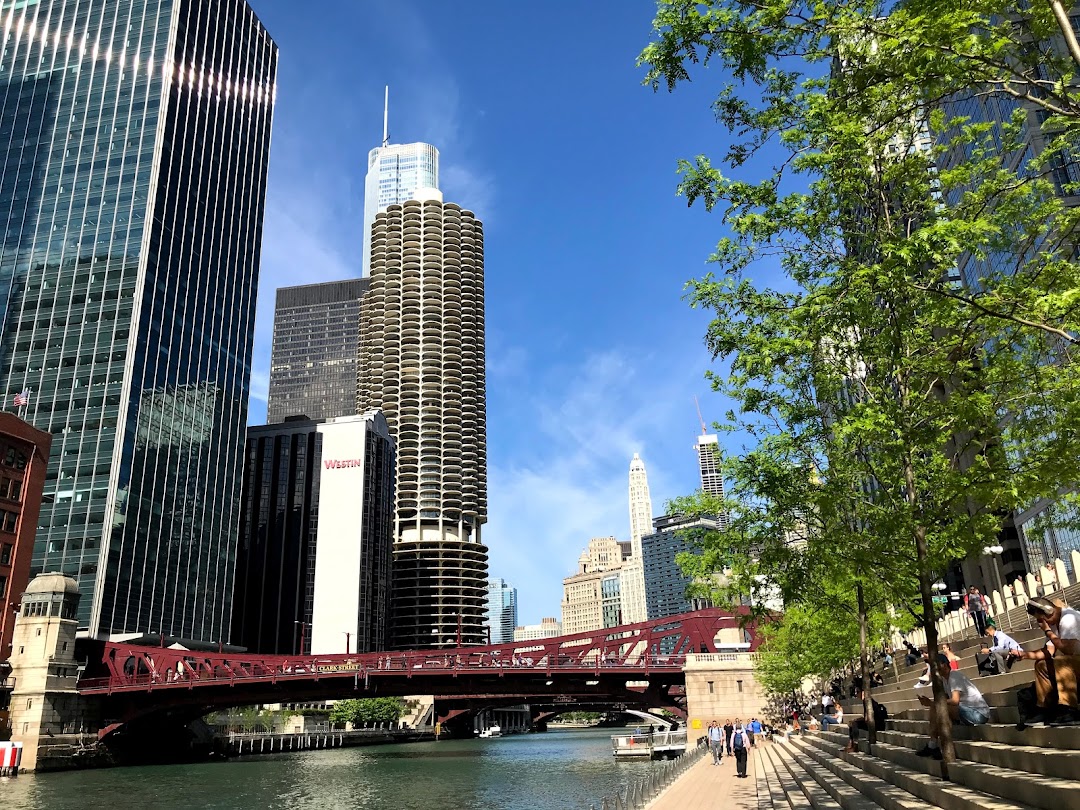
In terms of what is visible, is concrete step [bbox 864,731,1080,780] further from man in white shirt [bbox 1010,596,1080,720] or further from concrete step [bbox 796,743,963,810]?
concrete step [bbox 796,743,963,810]

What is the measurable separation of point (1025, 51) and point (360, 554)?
16698 cm

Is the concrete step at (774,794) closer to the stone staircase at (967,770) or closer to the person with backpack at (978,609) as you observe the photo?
the stone staircase at (967,770)

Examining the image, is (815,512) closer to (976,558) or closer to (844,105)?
(976,558)

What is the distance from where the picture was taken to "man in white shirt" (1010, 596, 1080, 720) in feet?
34.4

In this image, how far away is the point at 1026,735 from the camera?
1141 cm

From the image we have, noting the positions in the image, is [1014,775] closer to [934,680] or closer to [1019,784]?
[1019,784]

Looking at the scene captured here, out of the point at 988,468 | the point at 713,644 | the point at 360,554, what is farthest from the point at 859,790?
the point at 360,554

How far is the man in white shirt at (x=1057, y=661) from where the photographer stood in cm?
1049

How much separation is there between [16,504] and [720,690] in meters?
73.2

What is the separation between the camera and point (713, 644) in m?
90.9

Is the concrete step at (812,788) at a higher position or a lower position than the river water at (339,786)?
higher

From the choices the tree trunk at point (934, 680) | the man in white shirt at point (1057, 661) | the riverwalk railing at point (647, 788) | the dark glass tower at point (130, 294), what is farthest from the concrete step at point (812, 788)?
the dark glass tower at point (130, 294)

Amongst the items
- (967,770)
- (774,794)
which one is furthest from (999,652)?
(774,794)

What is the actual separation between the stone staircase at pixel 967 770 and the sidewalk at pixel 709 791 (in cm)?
111
